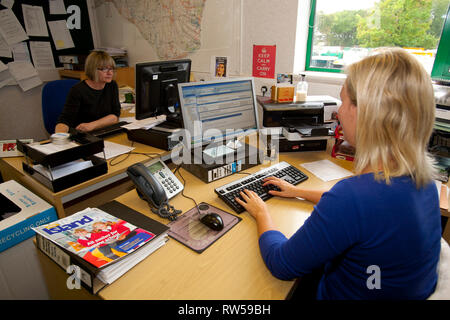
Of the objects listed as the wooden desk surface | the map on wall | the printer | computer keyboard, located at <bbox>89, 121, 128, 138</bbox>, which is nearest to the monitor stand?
computer keyboard, located at <bbox>89, 121, 128, 138</bbox>

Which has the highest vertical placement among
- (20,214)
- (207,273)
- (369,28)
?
(369,28)

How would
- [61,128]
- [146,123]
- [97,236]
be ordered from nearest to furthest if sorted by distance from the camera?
1. [97,236]
2. [146,123]
3. [61,128]

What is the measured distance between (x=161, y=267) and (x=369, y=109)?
73 centimetres

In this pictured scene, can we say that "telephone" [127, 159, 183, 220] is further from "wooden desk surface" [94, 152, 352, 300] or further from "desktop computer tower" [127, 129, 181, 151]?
"desktop computer tower" [127, 129, 181, 151]

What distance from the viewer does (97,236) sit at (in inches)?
34.1

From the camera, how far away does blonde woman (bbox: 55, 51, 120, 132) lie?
2109 mm

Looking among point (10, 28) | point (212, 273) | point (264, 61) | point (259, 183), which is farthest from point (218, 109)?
point (10, 28)

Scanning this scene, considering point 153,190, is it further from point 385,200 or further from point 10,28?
point 10,28

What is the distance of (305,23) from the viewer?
86.7 inches

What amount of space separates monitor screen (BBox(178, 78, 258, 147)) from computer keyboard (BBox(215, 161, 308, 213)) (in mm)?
275

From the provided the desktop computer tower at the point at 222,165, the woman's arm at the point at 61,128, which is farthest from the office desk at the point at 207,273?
the woman's arm at the point at 61,128

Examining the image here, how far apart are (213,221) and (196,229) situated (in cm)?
7

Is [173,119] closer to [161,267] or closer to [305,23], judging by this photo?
[161,267]

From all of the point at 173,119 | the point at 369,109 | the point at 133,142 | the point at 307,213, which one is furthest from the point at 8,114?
the point at 369,109
